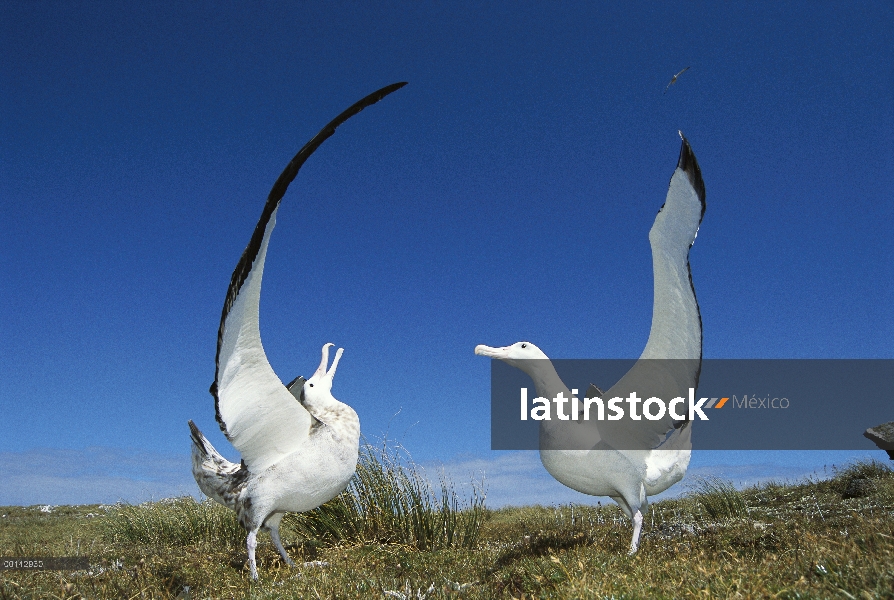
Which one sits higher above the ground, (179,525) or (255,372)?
(255,372)

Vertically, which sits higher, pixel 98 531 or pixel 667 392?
pixel 667 392

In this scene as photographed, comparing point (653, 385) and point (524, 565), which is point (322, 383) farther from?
point (653, 385)

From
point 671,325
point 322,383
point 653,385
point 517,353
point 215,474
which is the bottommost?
point 215,474

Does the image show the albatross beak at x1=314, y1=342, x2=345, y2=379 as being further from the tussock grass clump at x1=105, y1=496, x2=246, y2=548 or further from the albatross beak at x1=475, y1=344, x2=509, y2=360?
the tussock grass clump at x1=105, y1=496, x2=246, y2=548

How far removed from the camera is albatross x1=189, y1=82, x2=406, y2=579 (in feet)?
21.4

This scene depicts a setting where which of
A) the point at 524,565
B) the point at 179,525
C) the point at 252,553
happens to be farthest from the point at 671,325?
the point at 179,525

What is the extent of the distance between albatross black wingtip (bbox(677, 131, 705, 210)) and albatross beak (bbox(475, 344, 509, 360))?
294 centimetres

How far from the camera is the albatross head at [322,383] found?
8.62 m

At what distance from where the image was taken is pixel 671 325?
22.9ft

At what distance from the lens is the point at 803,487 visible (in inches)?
692

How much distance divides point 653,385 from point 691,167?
2671 millimetres

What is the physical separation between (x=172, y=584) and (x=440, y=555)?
3.19m

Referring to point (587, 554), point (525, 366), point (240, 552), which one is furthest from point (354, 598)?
point (240, 552)

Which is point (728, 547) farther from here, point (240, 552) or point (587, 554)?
point (240, 552)
